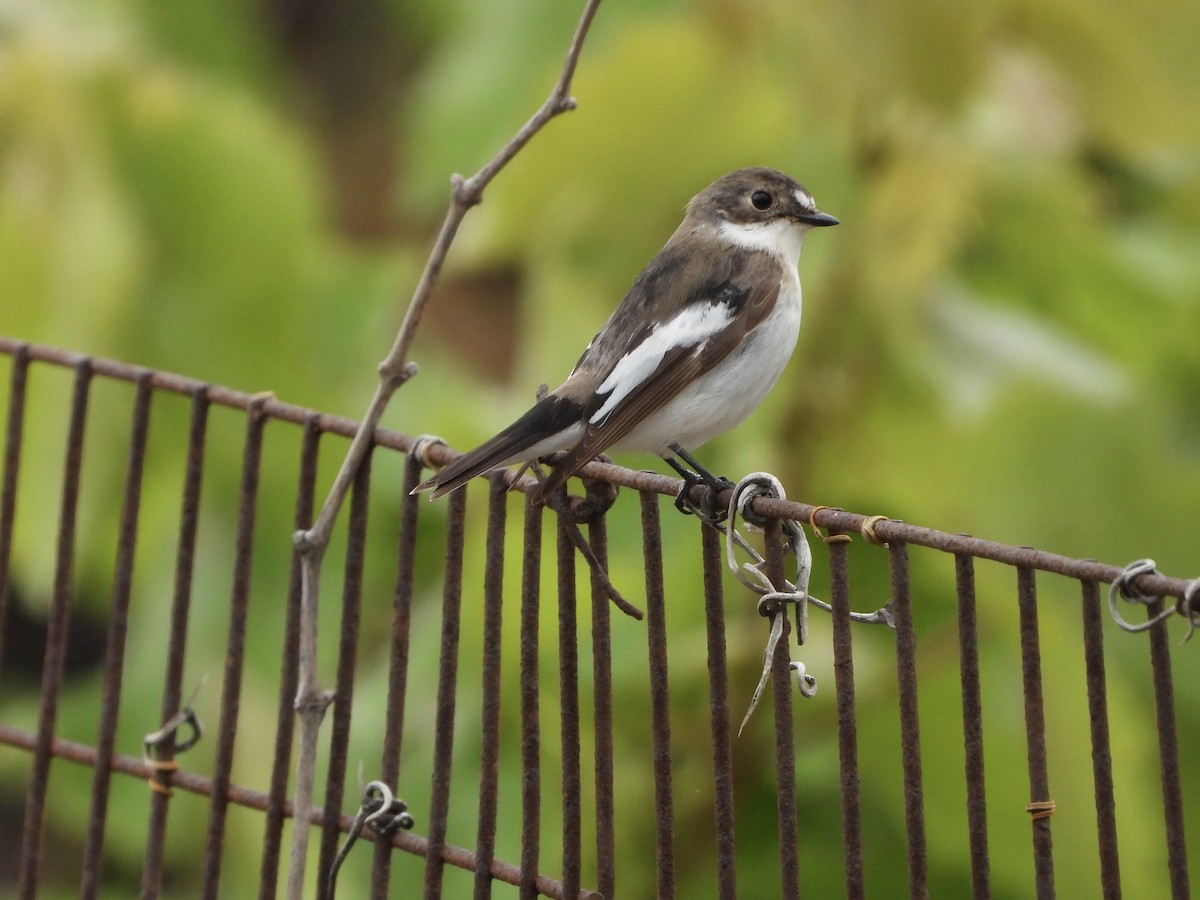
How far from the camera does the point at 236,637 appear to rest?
5.97 feet

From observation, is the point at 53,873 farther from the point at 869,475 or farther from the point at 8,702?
the point at 869,475

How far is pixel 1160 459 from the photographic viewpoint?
3051mm

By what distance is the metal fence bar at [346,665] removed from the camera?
1717 millimetres

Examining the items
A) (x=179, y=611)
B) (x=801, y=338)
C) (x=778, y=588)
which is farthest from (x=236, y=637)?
(x=801, y=338)

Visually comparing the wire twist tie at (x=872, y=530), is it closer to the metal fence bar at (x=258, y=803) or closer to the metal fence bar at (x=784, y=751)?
the metal fence bar at (x=784, y=751)

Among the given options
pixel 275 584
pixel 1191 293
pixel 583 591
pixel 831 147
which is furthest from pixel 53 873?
pixel 1191 293

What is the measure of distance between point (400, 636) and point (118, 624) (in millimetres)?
373

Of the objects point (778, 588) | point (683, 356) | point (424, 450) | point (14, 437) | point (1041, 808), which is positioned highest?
point (683, 356)

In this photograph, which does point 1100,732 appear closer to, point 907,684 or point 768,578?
point 907,684

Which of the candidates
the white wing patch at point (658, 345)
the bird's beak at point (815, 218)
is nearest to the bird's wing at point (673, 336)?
the white wing patch at point (658, 345)

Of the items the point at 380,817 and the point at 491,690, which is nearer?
the point at 491,690

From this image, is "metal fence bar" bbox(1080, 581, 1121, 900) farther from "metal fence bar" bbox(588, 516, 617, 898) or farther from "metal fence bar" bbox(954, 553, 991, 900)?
"metal fence bar" bbox(588, 516, 617, 898)

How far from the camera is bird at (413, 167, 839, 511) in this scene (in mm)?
1968

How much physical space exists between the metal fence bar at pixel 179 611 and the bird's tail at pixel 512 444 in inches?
10.5
